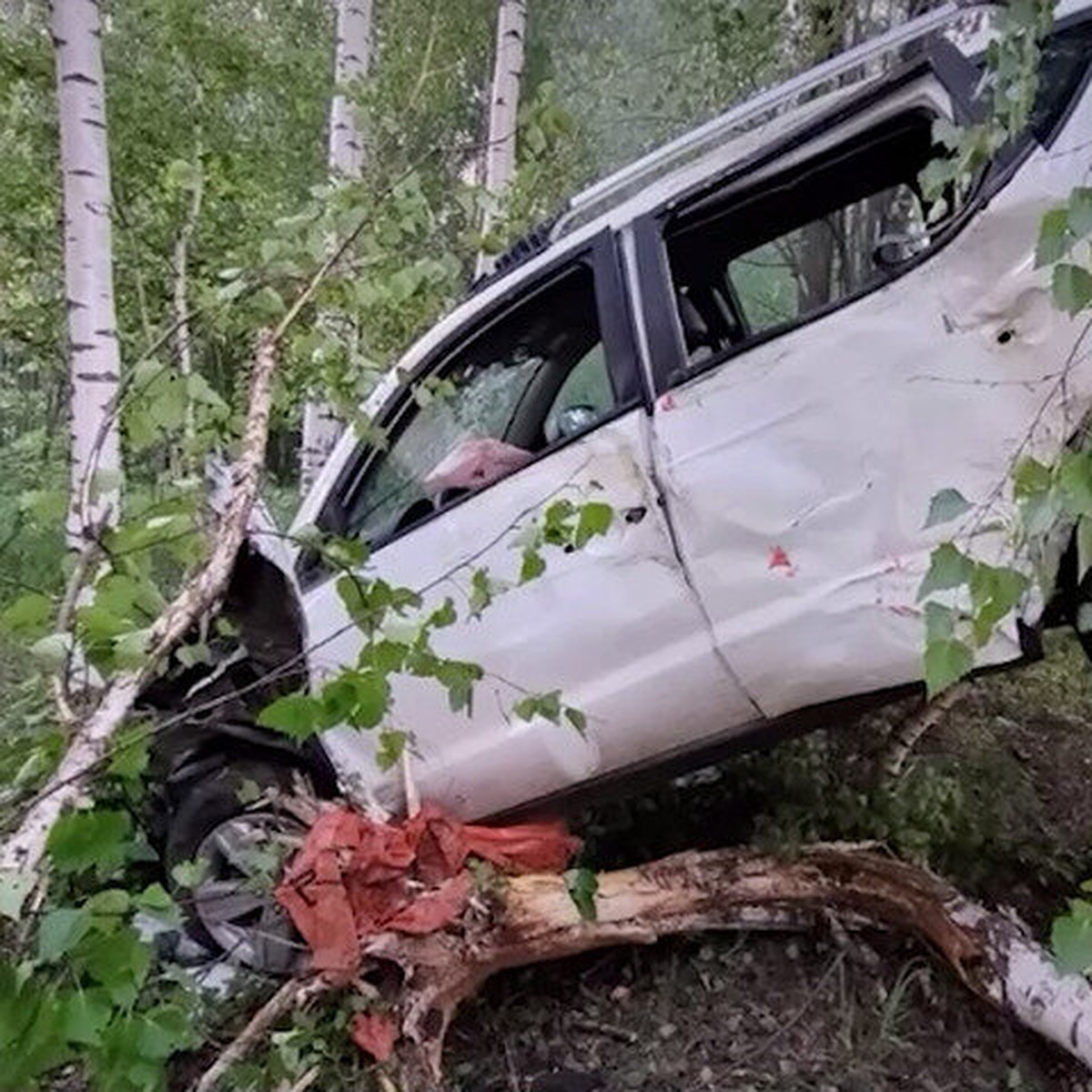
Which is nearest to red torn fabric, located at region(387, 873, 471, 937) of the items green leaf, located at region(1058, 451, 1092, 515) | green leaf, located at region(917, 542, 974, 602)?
green leaf, located at region(917, 542, 974, 602)

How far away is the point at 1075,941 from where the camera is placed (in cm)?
134

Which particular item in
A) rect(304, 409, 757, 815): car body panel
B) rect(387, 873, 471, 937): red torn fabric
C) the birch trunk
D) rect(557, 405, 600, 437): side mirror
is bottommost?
rect(387, 873, 471, 937): red torn fabric

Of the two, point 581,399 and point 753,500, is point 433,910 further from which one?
point 581,399

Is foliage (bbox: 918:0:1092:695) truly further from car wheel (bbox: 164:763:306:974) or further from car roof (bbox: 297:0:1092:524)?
car wheel (bbox: 164:763:306:974)

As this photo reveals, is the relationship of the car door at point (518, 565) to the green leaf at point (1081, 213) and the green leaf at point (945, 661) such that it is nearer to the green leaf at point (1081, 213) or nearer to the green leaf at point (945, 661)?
the green leaf at point (945, 661)

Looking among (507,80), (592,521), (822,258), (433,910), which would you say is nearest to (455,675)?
(592,521)

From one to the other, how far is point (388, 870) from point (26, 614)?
178 centimetres

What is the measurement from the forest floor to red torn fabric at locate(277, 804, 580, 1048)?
349mm

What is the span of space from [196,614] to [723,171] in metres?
1.92

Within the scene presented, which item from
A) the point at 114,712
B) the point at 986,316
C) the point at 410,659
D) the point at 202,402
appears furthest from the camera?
the point at 986,316

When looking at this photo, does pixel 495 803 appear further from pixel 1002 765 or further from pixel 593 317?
pixel 1002 765

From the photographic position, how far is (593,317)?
11.7ft

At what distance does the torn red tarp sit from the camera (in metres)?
2.99

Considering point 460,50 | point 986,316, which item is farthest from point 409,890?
point 460,50
